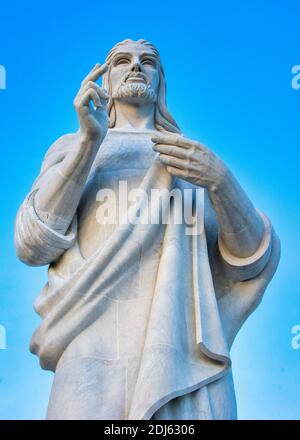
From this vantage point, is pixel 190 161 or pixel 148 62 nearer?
pixel 190 161

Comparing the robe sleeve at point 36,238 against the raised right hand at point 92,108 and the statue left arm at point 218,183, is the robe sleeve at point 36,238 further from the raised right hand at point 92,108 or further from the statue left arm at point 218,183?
the statue left arm at point 218,183

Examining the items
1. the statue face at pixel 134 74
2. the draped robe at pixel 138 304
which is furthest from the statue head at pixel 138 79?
the draped robe at pixel 138 304

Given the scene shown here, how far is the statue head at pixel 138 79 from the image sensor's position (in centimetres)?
1096

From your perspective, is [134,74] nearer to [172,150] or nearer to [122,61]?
[122,61]

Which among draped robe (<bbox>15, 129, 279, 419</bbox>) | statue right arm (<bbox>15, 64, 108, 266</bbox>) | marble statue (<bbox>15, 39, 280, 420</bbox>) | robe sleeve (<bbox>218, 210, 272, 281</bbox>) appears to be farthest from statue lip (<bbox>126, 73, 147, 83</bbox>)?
robe sleeve (<bbox>218, 210, 272, 281</bbox>)

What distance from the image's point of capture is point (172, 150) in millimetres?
9484

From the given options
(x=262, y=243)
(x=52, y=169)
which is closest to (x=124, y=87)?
(x=52, y=169)

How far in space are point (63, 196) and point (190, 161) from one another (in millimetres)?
1293

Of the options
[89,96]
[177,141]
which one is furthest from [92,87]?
[177,141]

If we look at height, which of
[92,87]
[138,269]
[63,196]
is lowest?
[138,269]

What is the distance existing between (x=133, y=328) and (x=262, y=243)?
5.56 ft

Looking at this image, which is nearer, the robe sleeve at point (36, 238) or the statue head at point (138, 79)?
the robe sleeve at point (36, 238)

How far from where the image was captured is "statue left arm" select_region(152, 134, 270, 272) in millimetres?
9406

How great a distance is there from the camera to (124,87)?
1095 centimetres
